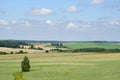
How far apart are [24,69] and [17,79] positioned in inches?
2306

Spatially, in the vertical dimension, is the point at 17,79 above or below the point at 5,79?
above

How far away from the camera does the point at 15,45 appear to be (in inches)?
7072

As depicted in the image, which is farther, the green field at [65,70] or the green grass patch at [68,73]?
the green field at [65,70]

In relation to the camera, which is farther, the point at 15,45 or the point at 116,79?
the point at 15,45

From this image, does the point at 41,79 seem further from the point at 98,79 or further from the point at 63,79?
the point at 98,79

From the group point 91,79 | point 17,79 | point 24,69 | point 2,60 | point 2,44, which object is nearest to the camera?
point 17,79

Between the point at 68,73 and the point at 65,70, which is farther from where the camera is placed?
the point at 65,70

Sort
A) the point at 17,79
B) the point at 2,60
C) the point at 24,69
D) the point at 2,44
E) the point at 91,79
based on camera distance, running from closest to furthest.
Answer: the point at 17,79 < the point at 91,79 < the point at 24,69 < the point at 2,60 < the point at 2,44

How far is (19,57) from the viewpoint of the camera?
363ft

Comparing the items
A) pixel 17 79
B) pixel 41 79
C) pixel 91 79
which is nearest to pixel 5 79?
pixel 41 79

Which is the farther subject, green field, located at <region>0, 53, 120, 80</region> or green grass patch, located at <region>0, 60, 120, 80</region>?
green field, located at <region>0, 53, 120, 80</region>

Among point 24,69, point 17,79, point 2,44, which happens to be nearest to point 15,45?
point 2,44

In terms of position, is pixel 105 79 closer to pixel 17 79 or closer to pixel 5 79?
pixel 5 79

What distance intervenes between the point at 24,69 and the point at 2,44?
357ft
